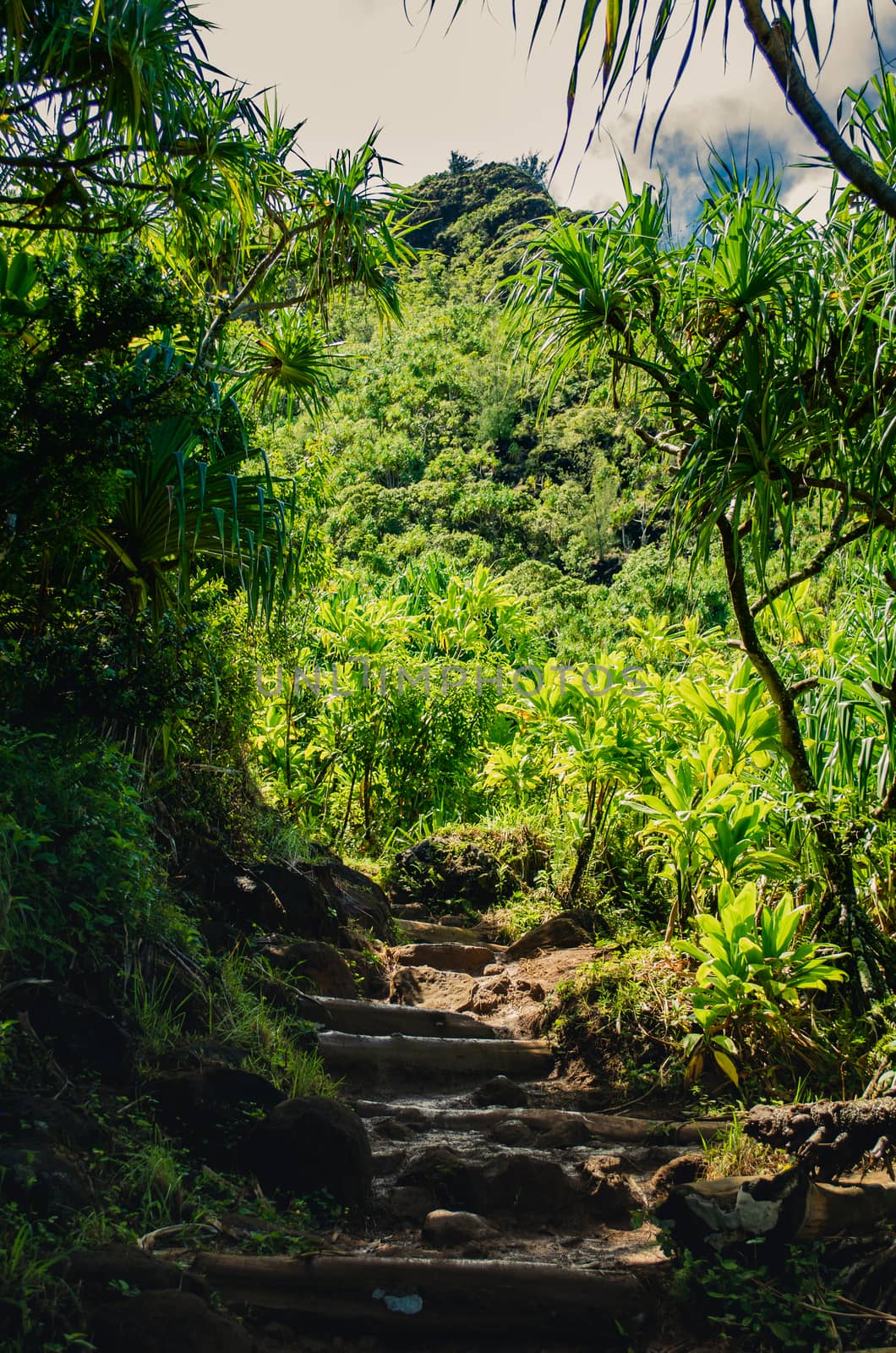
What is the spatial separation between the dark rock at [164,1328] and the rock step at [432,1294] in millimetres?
180

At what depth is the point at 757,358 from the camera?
9.64 feet

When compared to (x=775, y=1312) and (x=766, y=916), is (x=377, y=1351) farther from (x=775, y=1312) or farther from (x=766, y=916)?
(x=766, y=916)

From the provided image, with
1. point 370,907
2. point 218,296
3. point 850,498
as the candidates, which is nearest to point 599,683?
point 370,907

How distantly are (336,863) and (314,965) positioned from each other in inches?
58.6

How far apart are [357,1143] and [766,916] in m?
1.44

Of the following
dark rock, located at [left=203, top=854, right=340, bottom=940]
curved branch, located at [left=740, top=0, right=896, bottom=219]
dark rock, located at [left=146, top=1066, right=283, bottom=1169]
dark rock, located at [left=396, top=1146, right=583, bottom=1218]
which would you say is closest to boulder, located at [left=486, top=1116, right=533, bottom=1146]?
dark rock, located at [left=396, top=1146, right=583, bottom=1218]

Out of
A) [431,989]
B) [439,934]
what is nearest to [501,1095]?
[431,989]

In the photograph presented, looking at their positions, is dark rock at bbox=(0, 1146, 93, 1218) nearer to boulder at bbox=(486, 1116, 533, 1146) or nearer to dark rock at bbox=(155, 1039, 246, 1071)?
dark rock at bbox=(155, 1039, 246, 1071)

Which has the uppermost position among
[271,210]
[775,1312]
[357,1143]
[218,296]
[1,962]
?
[271,210]

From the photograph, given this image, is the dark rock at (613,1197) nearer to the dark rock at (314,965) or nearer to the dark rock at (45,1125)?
the dark rock at (45,1125)

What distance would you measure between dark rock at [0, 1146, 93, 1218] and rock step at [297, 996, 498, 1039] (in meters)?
1.53

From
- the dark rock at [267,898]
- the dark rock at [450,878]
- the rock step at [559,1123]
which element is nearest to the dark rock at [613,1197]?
the rock step at [559,1123]

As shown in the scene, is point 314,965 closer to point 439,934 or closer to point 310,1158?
point 310,1158

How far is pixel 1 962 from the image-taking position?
248 cm
